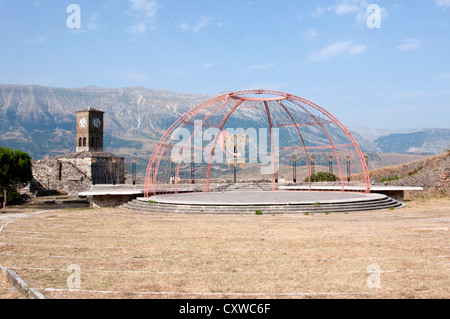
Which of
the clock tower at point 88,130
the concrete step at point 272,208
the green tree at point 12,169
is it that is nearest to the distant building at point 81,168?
the clock tower at point 88,130

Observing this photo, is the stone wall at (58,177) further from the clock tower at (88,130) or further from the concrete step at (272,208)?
the concrete step at (272,208)

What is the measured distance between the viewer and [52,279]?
830 cm

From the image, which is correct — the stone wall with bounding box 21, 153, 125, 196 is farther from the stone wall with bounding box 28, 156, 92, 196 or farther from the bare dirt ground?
the bare dirt ground

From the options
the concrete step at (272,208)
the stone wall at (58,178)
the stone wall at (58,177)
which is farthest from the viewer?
the stone wall at (58,177)

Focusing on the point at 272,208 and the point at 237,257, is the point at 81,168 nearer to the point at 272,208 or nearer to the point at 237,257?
the point at 272,208

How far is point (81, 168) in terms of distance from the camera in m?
56.3

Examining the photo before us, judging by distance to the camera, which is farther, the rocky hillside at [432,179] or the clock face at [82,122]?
the clock face at [82,122]

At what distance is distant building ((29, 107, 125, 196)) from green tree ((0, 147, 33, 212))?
1492cm

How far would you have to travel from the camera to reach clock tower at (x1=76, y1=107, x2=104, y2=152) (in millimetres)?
67688

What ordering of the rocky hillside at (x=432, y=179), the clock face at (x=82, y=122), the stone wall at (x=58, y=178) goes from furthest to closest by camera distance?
the clock face at (x=82, y=122)
the stone wall at (x=58, y=178)
the rocky hillside at (x=432, y=179)

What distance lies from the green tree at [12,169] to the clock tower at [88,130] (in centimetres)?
3595

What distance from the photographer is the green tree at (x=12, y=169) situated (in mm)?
29091

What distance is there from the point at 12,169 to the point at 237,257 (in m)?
25.7

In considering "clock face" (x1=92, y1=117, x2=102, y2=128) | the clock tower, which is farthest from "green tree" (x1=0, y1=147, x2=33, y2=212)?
"clock face" (x1=92, y1=117, x2=102, y2=128)
